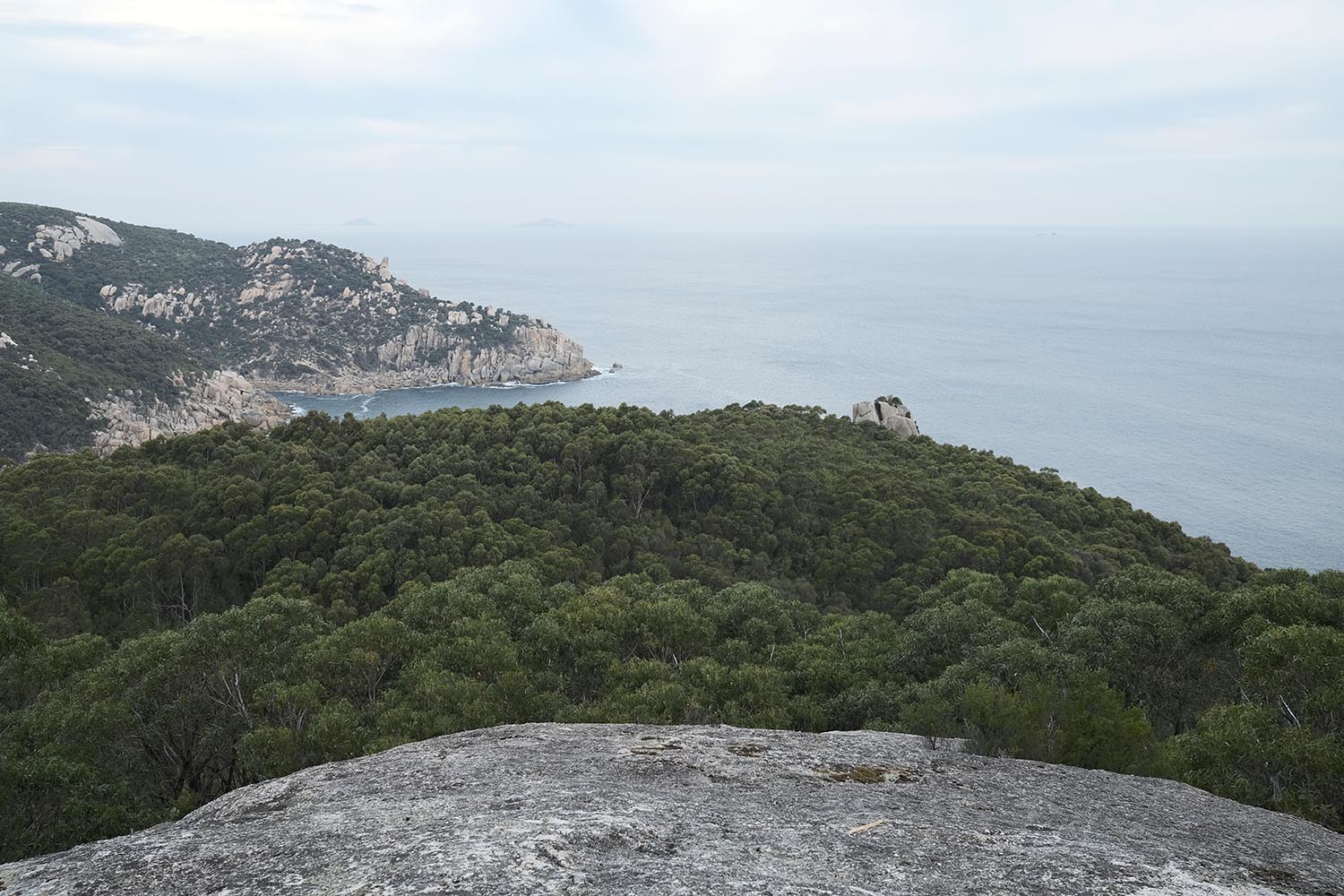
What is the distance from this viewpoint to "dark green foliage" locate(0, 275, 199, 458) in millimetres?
77375

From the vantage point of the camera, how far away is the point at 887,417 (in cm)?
6284

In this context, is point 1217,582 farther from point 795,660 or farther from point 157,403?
point 157,403

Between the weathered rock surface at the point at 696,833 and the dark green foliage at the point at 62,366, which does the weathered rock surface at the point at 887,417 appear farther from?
the dark green foliage at the point at 62,366

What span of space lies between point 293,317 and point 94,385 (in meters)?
52.9

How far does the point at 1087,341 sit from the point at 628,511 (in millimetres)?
123382

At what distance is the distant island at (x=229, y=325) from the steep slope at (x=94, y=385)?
302 mm

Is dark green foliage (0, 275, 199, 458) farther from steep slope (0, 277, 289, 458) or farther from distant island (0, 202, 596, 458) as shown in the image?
distant island (0, 202, 596, 458)

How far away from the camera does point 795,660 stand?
21.5 meters

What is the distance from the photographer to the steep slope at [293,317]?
429 feet

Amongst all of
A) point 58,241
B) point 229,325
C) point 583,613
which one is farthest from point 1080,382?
point 58,241

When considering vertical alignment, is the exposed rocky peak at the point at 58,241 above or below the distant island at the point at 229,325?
above

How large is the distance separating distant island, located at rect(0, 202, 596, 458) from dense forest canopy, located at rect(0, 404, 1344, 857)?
215 feet

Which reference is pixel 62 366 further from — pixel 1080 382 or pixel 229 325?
pixel 1080 382

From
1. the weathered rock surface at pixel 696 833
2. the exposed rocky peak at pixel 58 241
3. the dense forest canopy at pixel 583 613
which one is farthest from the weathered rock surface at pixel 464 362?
the weathered rock surface at pixel 696 833
